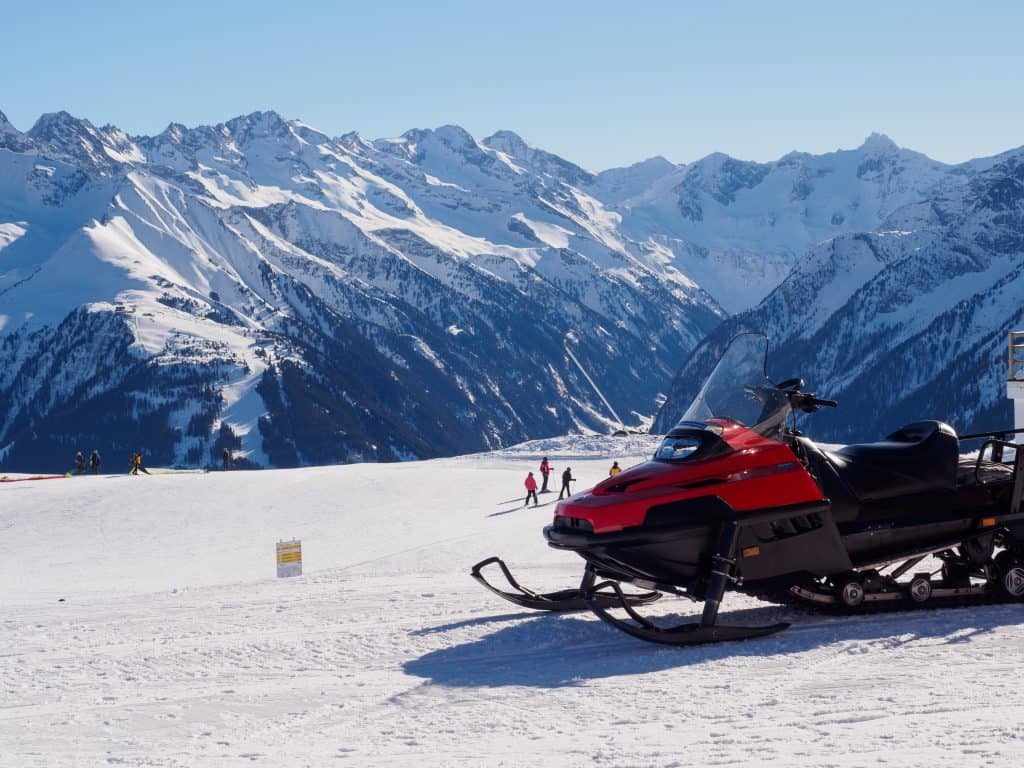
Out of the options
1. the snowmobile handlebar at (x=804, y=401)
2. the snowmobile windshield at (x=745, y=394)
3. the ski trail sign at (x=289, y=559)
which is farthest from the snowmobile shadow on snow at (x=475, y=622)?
the ski trail sign at (x=289, y=559)

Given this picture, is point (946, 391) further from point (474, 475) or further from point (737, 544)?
point (737, 544)

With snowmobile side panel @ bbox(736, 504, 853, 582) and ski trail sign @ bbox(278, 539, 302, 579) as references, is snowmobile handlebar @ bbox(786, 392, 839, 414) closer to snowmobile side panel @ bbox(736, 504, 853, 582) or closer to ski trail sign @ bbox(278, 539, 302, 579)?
snowmobile side panel @ bbox(736, 504, 853, 582)

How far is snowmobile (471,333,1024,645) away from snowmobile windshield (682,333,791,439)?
0.01 metres

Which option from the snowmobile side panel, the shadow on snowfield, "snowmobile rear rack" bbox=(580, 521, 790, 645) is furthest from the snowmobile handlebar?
the shadow on snowfield

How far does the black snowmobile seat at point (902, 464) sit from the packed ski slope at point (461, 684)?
1.17m

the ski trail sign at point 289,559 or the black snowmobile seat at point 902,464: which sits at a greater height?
the black snowmobile seat at point 902,464

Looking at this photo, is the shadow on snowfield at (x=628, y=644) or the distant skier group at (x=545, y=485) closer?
the shadow on snowfield at (x=628, y=644)

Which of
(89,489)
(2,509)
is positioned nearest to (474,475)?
(89,489)

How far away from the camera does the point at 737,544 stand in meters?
10.0

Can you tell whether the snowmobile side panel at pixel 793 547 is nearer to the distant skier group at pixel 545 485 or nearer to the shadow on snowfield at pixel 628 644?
the shadow on snowfield at pixel 628 644

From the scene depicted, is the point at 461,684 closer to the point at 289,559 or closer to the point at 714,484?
the point at 714,484

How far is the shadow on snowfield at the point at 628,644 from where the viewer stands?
363 inches

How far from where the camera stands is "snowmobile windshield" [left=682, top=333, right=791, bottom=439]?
10.4 metres

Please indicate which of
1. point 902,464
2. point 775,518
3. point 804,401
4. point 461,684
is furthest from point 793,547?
point 461,684
